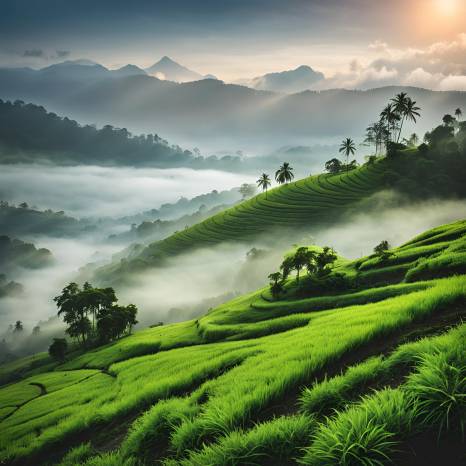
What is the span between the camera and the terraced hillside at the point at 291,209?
137750 millimetres

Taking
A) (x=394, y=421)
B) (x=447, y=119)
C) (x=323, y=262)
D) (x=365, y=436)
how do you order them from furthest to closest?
(x=447, y=119), (x=323, y=262), (x=394, y=421), (x=365, y=436)

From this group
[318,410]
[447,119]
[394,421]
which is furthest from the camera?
[447,119]

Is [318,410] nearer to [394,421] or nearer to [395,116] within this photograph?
[394,421]

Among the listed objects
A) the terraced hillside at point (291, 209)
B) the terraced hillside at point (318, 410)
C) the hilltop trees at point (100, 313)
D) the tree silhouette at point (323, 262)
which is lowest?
the hilltop trees at point (100, 313)

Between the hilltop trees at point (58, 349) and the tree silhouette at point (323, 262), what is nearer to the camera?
the tree silhouette at point (323, 262)

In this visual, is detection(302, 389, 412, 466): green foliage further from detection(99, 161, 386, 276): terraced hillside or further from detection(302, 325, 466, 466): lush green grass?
detection(99, 161, 386, 276): terraced hillside

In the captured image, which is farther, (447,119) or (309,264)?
(447,119)

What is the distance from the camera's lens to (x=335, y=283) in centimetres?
3722

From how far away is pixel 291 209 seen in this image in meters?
144

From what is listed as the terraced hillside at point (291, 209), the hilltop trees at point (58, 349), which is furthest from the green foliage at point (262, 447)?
the terraced hillside at point (291, 209)

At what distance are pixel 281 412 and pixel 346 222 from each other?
132986 millimetres

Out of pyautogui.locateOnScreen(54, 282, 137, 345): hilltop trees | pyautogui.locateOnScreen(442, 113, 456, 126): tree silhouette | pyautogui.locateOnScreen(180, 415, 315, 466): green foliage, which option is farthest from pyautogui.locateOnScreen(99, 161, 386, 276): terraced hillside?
pyautogui.locateOnScreen(180, 415, 315, 466): green foliage

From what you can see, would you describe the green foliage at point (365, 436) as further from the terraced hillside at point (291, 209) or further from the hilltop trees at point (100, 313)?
the terraced hillside at point (291, 209)

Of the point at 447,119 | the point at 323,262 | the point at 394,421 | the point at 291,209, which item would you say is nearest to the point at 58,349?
the point at 323,262
